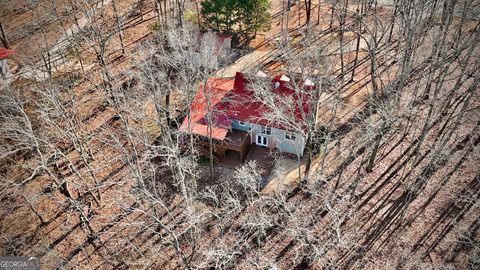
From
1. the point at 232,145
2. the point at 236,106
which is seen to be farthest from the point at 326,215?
the point at 236,106

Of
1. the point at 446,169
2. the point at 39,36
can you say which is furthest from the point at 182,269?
the point at 39,36

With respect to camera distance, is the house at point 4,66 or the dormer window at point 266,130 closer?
the dormer window at point 266,130

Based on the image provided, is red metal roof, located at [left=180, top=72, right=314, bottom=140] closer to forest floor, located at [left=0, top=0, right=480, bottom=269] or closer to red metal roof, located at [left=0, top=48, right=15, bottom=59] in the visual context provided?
forest floor, located at [left=0, top=0, right=480, bottom=269]

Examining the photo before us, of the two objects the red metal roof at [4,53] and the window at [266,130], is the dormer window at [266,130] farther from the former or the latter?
the red metal roof at [4,53]

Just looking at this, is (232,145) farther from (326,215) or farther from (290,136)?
(326,215)

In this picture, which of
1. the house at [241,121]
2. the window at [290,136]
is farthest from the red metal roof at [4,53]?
the window at [290,136]

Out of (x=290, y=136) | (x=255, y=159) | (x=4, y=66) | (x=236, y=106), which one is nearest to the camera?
(x=290, y=136)

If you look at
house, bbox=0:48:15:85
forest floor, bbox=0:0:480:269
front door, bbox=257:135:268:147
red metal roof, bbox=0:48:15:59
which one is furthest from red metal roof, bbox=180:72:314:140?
red metal roof, bbox=0:48:15:59

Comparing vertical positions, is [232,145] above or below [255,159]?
above
